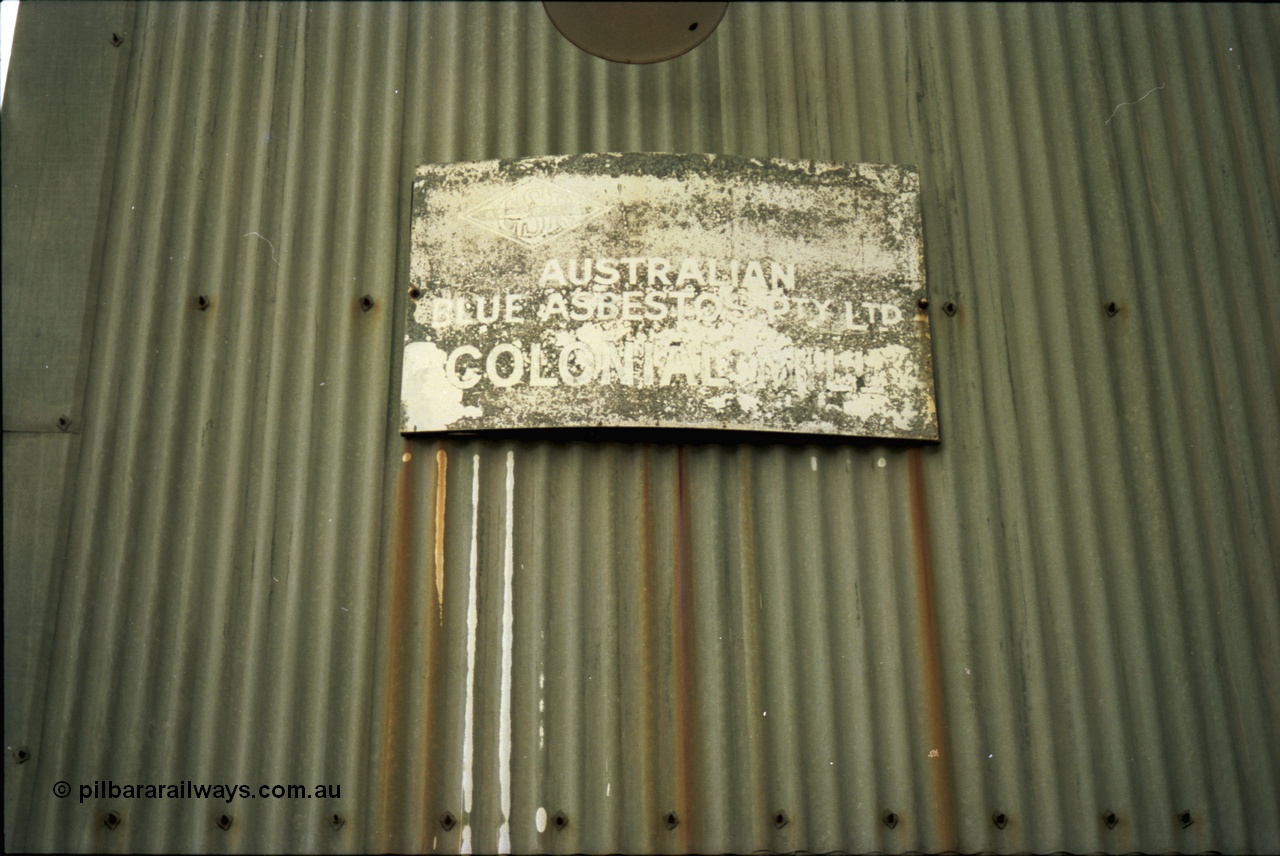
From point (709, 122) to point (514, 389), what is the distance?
1274 millimetres

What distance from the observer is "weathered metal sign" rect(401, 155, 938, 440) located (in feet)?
12.2

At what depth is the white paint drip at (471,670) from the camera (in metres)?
3.42

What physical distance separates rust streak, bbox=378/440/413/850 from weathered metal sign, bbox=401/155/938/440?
0.25 metres

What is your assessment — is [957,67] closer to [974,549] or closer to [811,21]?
[811,21]

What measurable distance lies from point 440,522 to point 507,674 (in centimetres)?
54

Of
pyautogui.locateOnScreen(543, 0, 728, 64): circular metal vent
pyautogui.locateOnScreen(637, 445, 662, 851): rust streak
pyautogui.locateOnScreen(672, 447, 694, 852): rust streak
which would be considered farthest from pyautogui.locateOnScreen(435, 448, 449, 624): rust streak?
pyautogui.locateOnScreen(543, 0, 728, 64): circular metal vent

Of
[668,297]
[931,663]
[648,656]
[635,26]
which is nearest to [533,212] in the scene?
[668,297]

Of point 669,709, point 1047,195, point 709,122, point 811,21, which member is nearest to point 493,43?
point 709,122

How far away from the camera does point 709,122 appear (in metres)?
4.16

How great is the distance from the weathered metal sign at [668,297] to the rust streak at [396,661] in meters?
0.25

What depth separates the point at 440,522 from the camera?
3.69 m

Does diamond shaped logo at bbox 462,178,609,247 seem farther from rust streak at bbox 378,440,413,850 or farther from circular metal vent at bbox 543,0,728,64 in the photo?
rust streak at bbox 378,440,413,850

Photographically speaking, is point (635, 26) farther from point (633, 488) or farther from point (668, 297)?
point (633, 488)

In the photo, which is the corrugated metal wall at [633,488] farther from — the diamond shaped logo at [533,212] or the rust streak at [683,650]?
the diamond shaped logo at [533,212]
